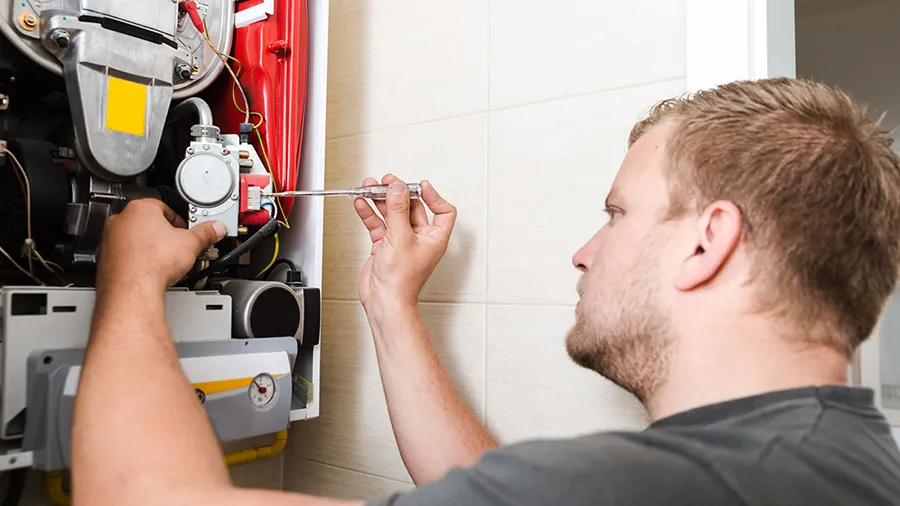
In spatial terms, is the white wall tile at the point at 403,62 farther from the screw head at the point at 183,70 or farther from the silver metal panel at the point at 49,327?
the silver metal panel at the point at 49,327

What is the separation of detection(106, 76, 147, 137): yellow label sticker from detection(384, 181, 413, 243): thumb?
38 cm

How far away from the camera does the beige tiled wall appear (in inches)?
43.5

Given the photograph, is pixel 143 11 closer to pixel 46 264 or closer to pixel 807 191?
pixel 46 264

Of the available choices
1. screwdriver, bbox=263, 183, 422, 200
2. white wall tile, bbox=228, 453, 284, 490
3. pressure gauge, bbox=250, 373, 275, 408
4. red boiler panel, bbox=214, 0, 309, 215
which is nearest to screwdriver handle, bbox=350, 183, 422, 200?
screwdriver, bbox=263, 183, 422, 200

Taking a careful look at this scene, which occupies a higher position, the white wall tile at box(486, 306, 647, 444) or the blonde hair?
the blonde hair

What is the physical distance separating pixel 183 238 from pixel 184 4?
16.5 inches

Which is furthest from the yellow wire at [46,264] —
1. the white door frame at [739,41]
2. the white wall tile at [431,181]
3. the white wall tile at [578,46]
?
the white door frame at [739,41]

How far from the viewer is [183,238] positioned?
90 cm

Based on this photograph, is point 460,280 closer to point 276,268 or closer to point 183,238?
point 276,268

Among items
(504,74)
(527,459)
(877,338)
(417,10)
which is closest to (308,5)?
(417,10)

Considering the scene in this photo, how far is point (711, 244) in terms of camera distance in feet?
2.32

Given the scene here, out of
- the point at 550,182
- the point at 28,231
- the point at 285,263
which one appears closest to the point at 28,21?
the point at 28,231

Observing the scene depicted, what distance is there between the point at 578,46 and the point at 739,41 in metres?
0.27

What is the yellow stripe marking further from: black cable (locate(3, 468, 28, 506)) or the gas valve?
black cable (locate(3, 468, 28, 506))
